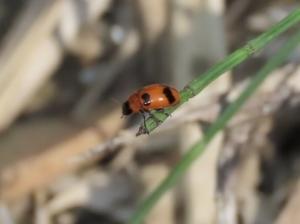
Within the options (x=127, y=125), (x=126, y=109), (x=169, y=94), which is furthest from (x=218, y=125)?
(x=127, y=125)

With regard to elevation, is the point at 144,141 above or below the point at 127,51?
below

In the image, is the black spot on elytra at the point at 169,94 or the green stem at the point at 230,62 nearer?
the green stem at the point at 230,62

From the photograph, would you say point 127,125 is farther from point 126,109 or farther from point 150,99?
point 150,99

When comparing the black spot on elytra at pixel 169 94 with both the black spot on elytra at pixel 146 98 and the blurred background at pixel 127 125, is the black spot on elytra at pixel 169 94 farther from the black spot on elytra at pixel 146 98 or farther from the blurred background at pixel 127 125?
the blurred background at pixel 127 125

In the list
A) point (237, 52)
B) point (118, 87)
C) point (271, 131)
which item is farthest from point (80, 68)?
point (237, 52)

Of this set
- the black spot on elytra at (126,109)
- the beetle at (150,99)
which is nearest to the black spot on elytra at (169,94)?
the beetle at (150,99)

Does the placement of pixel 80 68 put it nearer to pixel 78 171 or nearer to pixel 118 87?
pixel 118 87
